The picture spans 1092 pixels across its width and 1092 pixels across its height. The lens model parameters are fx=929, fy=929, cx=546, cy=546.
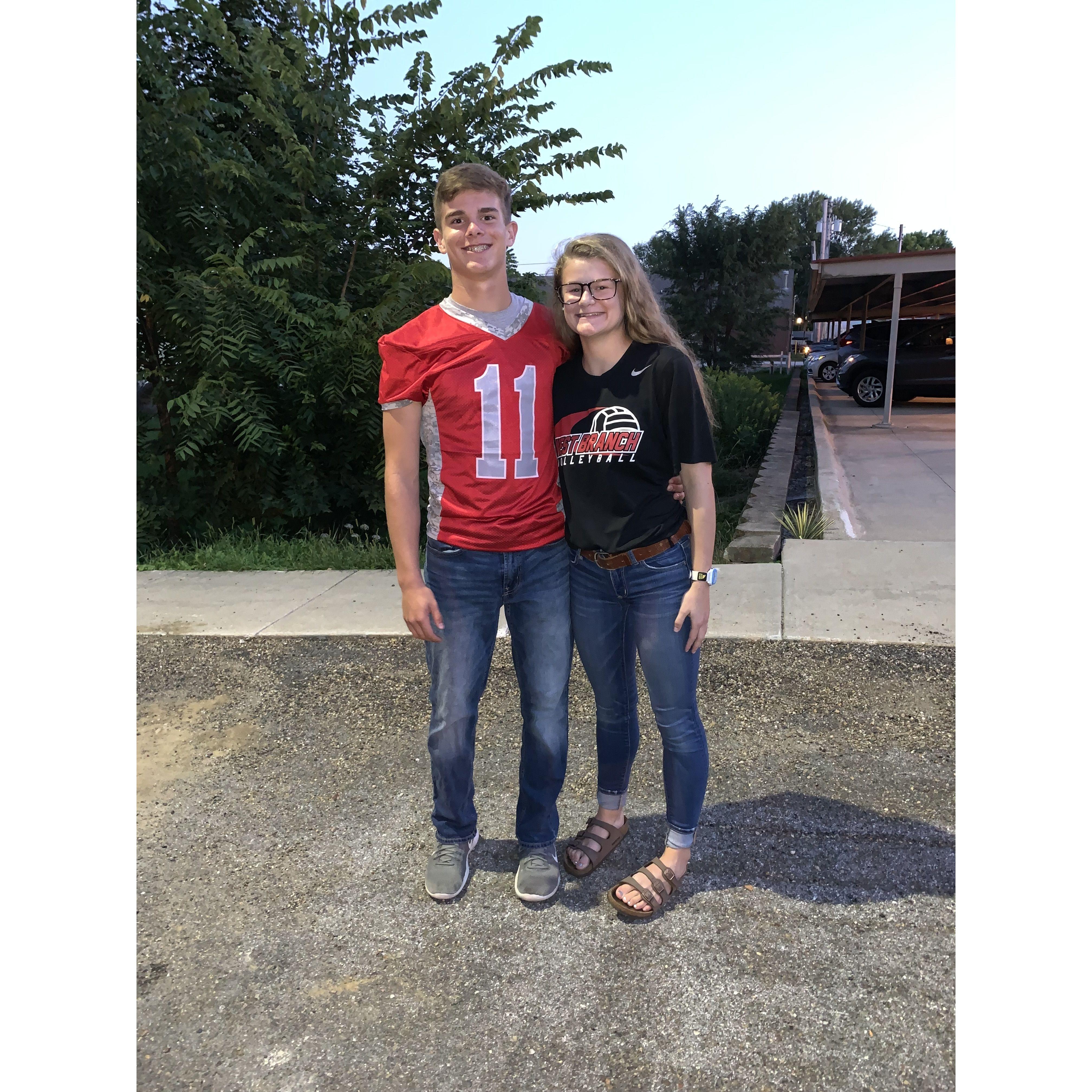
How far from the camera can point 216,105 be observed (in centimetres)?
796

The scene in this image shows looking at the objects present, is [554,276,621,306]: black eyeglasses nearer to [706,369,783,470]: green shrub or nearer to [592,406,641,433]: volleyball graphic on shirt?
[592,406,641,433]: volleyball graphic on shirt

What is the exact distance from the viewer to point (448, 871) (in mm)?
2912

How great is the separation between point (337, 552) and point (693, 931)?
209 inches

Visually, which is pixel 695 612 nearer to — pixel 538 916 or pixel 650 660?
pixel 650 660

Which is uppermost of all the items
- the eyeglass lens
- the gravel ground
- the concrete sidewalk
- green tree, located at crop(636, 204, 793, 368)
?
green tree, located at crop(636, 204, 793, 368)

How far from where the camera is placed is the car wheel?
1928 cm

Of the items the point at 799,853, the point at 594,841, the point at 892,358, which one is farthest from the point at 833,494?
the point at 892,358

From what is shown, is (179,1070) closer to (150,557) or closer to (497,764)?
(497,764)

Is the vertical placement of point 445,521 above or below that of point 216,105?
below

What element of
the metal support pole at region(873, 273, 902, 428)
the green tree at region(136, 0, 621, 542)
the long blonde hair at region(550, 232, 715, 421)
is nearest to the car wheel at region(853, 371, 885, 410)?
the metal support pole at region(873, 273, 902, 428)

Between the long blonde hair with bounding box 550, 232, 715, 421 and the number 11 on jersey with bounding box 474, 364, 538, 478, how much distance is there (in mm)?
251

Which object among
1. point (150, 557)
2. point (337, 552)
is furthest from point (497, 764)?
point (150, 557)

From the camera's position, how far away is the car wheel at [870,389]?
63.3ft

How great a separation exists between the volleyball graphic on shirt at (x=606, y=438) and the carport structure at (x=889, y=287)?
342 inches
